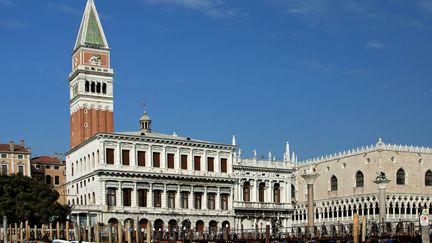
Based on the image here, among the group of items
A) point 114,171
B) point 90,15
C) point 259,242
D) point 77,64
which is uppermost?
point 90,15

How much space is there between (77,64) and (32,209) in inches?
1378

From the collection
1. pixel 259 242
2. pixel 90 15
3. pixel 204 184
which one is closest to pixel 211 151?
pixel 204 184

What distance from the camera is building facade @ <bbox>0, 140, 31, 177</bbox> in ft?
303

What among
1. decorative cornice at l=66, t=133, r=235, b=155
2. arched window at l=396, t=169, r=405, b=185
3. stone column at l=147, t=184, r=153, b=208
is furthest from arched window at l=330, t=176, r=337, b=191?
stone column at l=147, t=184, r=153, b=208

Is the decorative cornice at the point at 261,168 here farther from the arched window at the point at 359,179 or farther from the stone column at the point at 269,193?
the arched window at the point at 359,179

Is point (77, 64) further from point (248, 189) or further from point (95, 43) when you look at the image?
point (248, 189)

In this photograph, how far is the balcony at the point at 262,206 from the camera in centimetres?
7106

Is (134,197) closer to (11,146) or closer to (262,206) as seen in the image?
(262,206)

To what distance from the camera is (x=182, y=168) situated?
68.5 metres

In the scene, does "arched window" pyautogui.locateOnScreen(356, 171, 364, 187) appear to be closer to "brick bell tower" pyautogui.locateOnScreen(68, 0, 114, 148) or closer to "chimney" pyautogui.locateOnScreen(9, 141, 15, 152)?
"brick bell tower" pyautogui.locateOnScreen(68, 0, 114, 148)

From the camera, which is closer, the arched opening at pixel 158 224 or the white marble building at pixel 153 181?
the white marble building at pixel 153 181

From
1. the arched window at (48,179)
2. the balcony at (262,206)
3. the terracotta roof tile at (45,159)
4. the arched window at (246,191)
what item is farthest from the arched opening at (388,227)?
the terracotta roof tile at (45,159)

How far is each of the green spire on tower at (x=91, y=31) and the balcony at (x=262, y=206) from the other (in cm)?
3071

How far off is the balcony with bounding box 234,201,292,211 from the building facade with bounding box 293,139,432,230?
9005mm
